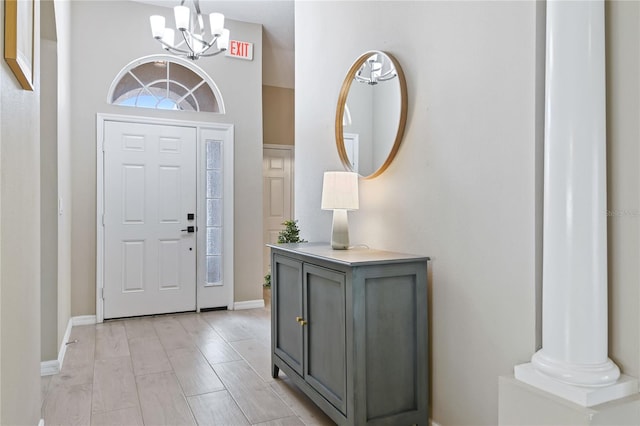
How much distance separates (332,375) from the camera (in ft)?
7.22

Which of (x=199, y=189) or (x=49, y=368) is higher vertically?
(x=199, y=189)

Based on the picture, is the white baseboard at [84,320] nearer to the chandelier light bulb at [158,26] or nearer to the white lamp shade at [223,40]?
the chandelier light bulb at [158,26]

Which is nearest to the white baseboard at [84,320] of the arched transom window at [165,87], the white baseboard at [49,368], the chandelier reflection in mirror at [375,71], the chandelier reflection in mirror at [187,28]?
the white baseboard at [49,368]

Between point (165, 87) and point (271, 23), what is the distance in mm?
1371

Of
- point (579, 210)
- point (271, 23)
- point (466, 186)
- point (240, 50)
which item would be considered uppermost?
point (271, 23)

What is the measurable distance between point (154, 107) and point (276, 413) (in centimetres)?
341

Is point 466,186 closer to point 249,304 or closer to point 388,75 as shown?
point 388,75

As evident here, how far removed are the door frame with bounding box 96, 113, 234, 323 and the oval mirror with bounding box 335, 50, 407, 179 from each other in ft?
7.23

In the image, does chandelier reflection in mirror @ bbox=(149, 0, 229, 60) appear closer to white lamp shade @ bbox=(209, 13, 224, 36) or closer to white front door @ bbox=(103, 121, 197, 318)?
white lamp shade @ bbox=(209, 13, 224, 36)

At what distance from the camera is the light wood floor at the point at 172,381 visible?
7.95ft

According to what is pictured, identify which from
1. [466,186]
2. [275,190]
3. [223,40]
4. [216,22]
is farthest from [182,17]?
[275,190]

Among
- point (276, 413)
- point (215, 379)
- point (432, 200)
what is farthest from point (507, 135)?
point (215, 379)

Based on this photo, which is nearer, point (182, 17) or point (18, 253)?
point (18, 253)

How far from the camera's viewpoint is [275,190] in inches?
249
